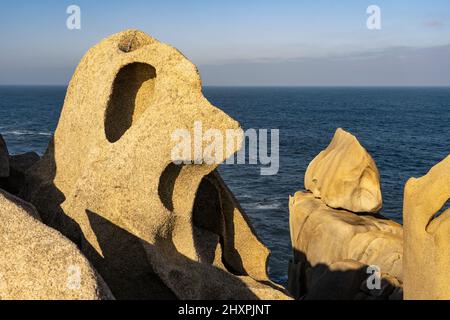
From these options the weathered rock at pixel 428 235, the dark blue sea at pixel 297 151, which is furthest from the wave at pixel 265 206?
the weathered rock at pixel 428 235

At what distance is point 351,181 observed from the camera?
1695cm

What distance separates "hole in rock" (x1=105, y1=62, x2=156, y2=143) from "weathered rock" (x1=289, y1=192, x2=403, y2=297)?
22.7ft

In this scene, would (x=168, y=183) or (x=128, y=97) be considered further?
(x=128, y=97)

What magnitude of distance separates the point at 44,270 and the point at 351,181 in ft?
42.3

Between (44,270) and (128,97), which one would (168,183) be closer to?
(128,97)

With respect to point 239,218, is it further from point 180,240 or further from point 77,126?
point 77,126

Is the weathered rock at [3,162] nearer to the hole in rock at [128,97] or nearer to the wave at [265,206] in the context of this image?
the hole in rock at [128,97]

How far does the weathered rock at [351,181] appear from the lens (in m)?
16.9

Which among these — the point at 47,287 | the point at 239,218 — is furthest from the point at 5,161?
the point at 47,287

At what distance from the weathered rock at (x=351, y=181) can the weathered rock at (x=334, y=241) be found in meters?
0.43

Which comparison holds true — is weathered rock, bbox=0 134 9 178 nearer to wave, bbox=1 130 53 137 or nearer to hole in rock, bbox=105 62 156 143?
hole in rock, bbox=105 62 156 143

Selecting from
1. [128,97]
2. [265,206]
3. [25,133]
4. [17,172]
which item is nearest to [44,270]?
[128,97]

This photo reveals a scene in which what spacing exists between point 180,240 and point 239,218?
2.91 meters

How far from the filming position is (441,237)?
28.8ft
